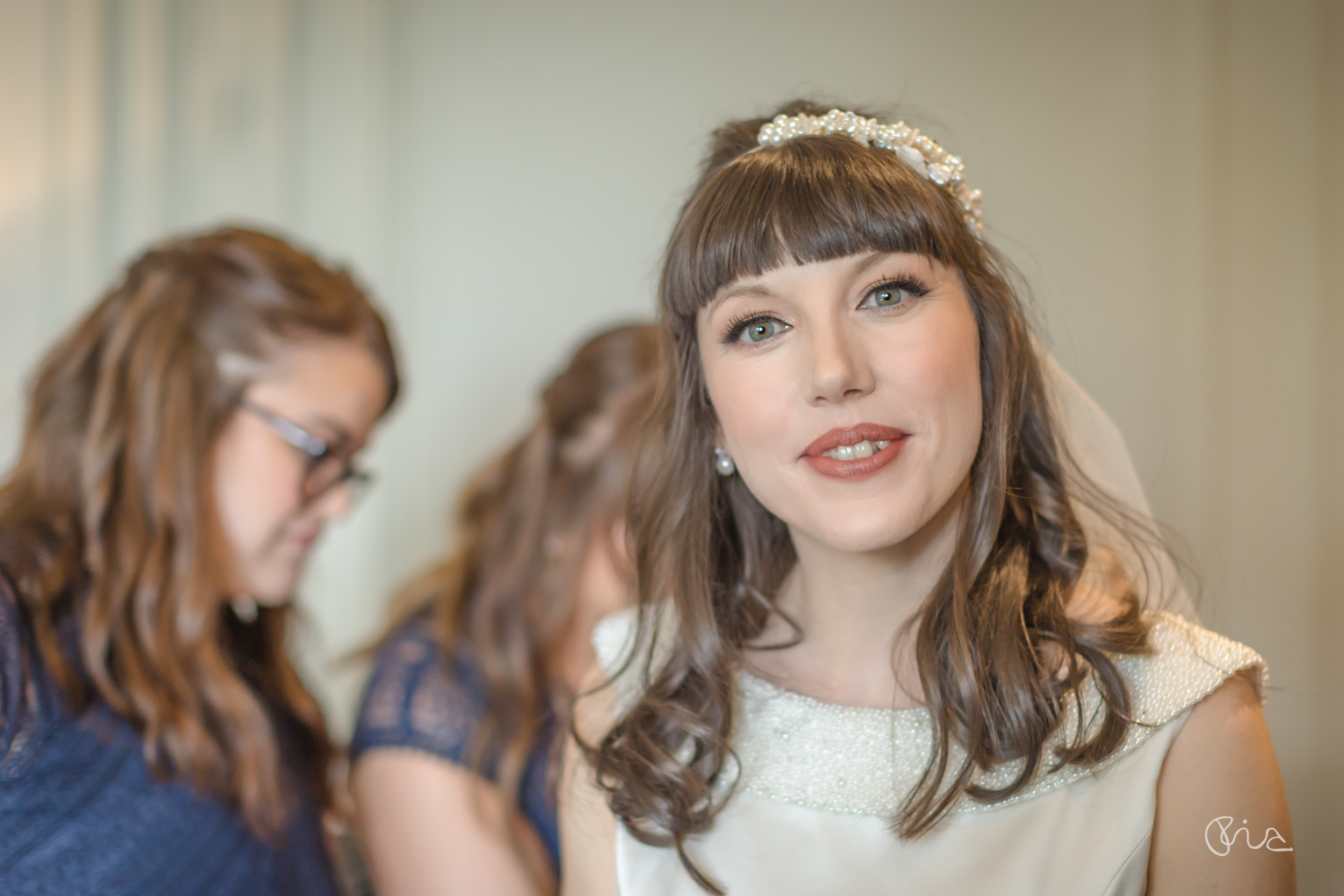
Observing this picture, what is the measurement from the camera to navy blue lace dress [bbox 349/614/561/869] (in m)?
2.09

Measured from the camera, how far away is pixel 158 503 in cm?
176

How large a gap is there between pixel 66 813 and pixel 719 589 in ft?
3.43

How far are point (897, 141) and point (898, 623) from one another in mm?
621

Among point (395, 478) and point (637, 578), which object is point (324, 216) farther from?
point (637, 578)

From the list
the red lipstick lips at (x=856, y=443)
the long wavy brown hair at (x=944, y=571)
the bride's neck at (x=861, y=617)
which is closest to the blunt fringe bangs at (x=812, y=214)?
the long wavy brown hair at (x=944, y=571)

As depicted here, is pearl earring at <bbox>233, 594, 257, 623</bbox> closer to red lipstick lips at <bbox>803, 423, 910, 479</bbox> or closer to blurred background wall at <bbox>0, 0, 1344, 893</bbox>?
blurred background wall at <bbox>0, 0, 1344, 893</bbox>

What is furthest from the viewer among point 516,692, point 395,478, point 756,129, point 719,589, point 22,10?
point 395,478

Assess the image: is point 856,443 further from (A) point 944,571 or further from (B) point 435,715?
(B) point 435,715

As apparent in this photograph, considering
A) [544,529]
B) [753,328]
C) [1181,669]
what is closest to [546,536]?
[544,529]

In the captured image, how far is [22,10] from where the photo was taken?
237cm

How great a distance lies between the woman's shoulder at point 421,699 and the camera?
209 centimetres

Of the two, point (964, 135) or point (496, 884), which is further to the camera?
point (496, 884)

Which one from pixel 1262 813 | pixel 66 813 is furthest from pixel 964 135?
pixel 66 813

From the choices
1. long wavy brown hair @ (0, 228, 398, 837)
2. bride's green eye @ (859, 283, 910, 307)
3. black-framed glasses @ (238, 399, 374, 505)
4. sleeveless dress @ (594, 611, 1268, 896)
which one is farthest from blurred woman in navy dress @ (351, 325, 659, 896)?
bride's green eye @ (859, 283, 910, 307)
